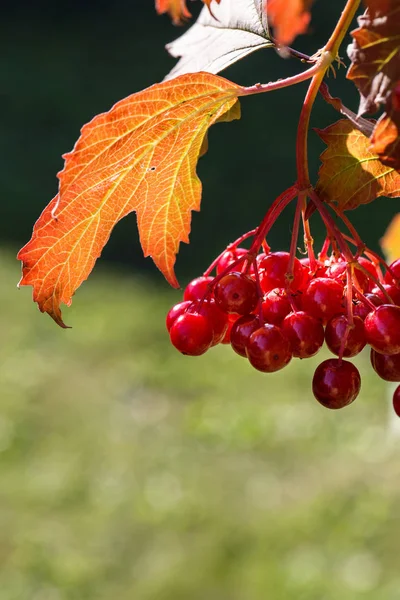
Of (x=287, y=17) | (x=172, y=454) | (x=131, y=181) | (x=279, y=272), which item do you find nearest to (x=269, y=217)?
(x=279, y=272)

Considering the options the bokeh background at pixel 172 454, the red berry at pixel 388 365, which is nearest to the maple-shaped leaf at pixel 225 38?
the red berry at pixel 388 365

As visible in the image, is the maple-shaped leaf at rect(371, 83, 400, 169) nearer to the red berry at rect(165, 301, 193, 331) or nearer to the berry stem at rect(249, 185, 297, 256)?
the berry stem at rect(249, 185, 297, 256)

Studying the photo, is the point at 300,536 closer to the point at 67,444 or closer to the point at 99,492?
the point at 99,492

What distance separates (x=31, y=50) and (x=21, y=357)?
5998mm

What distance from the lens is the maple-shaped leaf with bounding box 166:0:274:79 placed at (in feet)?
3.47

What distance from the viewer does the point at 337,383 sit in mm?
972

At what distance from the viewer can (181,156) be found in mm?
1031

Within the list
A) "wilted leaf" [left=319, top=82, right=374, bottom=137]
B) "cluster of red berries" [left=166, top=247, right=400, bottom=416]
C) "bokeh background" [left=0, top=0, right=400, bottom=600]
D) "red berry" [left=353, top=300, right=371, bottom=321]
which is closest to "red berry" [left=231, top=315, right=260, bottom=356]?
"cluster of red berries" [left=166, top=247, right=400, bottom=416]

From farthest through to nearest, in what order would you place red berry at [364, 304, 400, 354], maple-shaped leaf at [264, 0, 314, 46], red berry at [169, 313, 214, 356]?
1. maple-shaped leaf at [264, 0, 314, 46]
2. red berry at [169, 313, 214, 356]
3. red berry at [364, 304, 400, 354]

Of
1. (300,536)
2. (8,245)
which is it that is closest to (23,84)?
(8,245)

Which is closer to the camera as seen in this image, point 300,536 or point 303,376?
point 300,536

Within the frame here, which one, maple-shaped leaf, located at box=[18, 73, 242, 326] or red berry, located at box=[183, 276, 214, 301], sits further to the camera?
red berry, located at box=[183, 276, 214, 301]

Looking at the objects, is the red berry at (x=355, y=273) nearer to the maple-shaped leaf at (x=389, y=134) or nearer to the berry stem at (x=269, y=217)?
the berry stem at (x=269, y=217)

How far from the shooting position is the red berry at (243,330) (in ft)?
3.18
